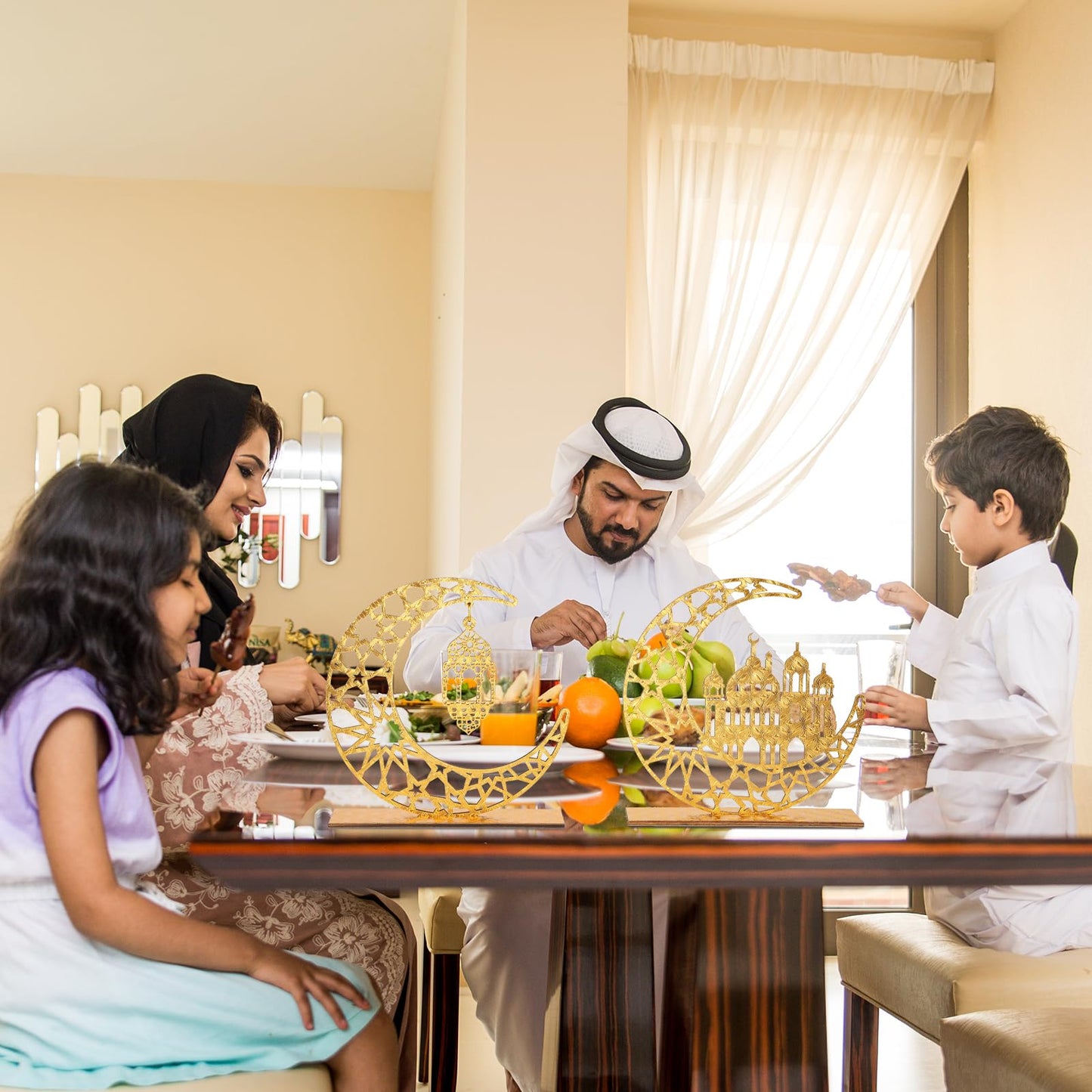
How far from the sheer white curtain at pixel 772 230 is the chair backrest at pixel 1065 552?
4.28ft

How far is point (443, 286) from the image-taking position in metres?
4.39

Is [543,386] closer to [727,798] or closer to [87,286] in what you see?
[727,798]

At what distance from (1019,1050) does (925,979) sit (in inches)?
14.1

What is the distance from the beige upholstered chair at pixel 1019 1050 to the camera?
1.36 metres

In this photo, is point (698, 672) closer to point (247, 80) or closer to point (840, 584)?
point (840, 584)

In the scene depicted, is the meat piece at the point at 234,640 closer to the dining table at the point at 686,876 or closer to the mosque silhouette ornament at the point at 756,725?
the dining table at the point at 686,876

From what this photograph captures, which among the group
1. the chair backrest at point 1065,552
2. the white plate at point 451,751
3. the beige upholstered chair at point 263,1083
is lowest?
the beige upholstered chair at point 263,1083

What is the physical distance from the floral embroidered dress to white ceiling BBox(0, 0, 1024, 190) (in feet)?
9.60

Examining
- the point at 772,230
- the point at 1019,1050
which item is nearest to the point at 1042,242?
the point at 772,230

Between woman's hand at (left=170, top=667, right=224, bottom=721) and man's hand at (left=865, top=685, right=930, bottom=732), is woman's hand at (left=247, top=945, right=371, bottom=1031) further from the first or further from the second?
man's hand at (left=865, top=685, right=930, bottom=732)

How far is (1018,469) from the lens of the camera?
222cm

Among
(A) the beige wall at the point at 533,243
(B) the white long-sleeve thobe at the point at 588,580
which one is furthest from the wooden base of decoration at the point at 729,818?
(A) the beige wall at the point at 533,243

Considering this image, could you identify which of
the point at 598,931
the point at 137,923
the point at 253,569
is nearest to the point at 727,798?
the point at 598,931

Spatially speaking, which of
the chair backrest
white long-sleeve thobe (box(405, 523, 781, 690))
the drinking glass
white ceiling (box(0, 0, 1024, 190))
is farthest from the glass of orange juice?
white ceiling (box(0, 0, 1024, 190))
